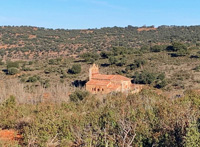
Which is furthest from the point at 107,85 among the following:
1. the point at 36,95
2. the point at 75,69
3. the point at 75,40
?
the point at 75,40

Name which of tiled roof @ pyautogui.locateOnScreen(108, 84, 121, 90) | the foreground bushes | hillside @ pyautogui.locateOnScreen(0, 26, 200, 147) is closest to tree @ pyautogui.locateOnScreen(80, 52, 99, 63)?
hillside @ pyautogui.locateOnScreen(0, 26, 200, 147)

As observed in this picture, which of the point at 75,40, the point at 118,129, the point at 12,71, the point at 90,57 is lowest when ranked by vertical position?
the point at 12,71

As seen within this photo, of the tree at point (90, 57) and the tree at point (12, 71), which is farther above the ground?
the tree at point (90, 57)

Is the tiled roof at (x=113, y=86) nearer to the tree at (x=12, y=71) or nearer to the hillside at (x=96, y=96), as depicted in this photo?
the hillside at (x=96, y=96)

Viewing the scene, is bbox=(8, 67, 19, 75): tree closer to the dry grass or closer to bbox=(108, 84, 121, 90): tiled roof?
the dry grass

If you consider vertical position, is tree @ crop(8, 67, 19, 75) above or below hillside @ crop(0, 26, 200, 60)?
below

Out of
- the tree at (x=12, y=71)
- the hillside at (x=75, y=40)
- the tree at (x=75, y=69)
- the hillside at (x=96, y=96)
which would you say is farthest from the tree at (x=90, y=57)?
the hillside at (x=75, y=40)

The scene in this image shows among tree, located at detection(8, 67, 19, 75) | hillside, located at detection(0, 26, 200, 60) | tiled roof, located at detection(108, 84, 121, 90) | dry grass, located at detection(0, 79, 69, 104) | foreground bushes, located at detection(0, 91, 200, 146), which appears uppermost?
hillside, located at detection(0, 26, 200, 60)

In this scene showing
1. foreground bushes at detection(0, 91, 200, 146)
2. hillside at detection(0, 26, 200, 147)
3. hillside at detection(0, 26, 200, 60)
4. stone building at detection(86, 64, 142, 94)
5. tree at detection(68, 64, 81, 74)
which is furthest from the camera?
hillside at detection(0, 26, 200, 60)

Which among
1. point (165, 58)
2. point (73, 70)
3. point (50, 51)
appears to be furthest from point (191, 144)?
point (50, 51)

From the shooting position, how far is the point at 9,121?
749 inches

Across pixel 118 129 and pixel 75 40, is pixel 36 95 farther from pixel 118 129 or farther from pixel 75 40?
pixel 75 40

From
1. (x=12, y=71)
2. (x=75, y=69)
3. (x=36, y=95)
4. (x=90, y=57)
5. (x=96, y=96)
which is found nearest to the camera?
(x=96, y=96)

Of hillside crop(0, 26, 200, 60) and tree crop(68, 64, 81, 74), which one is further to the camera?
hillside crop(0, 26, 200, 60)
